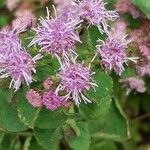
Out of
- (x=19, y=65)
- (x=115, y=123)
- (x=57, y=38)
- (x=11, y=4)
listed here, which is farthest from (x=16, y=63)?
(x=11, y=4)

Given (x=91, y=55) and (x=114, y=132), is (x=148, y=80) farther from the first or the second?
(x=91, y=55)

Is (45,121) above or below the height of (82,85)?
below

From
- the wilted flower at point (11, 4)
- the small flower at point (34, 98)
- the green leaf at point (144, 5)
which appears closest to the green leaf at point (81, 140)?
the small flower at point (34, 98)

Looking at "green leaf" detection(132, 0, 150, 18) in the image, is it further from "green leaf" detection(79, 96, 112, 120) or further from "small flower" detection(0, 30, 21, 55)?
A: "small flower" detection(0, 30, 21, 55)

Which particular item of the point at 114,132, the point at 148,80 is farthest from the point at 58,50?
the point at 148,80

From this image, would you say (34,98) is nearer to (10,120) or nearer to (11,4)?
(10,120)

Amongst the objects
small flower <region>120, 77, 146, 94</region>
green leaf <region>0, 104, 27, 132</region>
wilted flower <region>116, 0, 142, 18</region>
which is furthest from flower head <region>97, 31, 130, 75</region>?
small flower <region>120, 77, 146, 94</region>
